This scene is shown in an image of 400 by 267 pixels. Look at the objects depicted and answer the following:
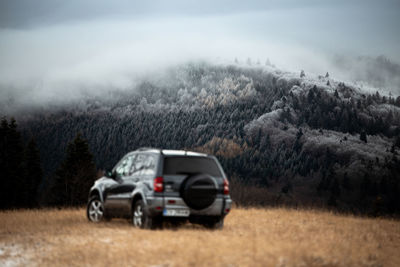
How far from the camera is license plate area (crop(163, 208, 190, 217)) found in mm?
11094

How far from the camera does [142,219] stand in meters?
11.4

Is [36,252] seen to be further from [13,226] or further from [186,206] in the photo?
[13,226]

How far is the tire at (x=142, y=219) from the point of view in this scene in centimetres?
1122

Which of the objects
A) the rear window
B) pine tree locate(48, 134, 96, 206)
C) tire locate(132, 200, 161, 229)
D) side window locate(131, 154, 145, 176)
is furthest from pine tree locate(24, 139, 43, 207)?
the rear window

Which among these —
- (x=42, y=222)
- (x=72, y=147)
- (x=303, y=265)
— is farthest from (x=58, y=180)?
(x=303, y=265)

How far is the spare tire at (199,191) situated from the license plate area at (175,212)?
7.1 inches

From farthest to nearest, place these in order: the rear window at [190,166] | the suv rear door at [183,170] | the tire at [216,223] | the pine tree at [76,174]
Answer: the pine tree at [76,174], the tire at [216,223], the rear window at [190,166], the suv rear door at [183,170]

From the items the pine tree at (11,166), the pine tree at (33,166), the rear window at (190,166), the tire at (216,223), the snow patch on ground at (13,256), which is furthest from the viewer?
the pine tree at (33,166)

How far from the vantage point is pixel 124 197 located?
12.3 meters

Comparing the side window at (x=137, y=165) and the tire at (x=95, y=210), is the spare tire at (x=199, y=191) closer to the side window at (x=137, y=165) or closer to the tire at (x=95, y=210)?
the side window at (x=137, y=165)

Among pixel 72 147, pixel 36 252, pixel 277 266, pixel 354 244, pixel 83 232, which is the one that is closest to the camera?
pixel 277 266

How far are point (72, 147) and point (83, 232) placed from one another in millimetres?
53042

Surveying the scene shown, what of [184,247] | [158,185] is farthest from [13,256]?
[158,185]

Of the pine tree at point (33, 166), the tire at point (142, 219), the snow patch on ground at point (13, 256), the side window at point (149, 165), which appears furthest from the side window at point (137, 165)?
the pine tree at point (33, 166)
